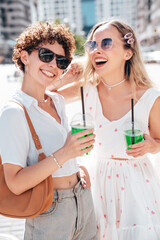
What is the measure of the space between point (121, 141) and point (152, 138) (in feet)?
0.81

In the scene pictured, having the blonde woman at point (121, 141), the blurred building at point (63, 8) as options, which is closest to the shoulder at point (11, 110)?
the blonde woman at point (121, 141)

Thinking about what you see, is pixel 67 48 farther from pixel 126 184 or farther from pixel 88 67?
pixel 126 184

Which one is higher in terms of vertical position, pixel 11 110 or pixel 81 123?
pixel 11 110

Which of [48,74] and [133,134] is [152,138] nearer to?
[133,134]

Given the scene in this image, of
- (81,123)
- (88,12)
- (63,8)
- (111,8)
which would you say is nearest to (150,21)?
(63,8)

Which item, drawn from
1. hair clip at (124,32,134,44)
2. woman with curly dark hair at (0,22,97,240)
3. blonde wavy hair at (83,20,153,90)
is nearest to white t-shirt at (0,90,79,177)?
woman with curly dark hair at (0,22,97,240)

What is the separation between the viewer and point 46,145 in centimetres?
149

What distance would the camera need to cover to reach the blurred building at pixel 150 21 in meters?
57.3

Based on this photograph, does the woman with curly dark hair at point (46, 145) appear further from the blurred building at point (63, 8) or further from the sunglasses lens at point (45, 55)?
the blurred building at point (63, 8)

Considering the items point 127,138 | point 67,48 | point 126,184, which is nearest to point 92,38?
point 67,48

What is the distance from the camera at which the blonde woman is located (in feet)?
6.50

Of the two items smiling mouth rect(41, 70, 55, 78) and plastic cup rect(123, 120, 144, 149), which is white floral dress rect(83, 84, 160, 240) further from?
smiling mouth rect(41, 70, 55, 78)

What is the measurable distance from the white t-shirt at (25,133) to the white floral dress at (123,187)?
0.52 m

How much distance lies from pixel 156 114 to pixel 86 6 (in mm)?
150131
